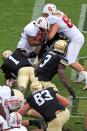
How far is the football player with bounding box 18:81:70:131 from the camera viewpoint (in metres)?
9.11

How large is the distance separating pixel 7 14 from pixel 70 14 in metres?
1.48

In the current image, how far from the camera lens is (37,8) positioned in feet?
48.3

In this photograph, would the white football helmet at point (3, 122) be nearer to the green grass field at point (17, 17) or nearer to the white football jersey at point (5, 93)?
the white football jersey at point (5, 93)

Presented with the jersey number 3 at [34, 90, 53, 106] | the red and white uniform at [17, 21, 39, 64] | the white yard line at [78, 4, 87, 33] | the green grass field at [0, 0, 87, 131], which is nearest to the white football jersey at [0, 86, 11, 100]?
the jersey number 3 at [34, 90, 53, 106]

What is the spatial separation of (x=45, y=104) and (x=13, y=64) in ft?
7.35

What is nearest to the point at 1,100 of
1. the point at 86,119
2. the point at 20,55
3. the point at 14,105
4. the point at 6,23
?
the point at 14,105

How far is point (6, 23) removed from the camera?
14.2 meters

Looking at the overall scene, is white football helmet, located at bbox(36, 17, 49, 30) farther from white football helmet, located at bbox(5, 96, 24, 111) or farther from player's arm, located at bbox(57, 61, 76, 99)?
white football helmet, located at bbox(5, 96, 24, 111)

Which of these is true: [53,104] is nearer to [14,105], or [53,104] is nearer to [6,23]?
[14,105]

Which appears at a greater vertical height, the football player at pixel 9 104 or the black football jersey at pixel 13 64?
the black football jersey at pixel 13 64

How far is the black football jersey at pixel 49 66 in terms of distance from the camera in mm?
10477

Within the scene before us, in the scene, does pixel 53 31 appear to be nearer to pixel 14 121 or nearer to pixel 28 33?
pixel 28 33

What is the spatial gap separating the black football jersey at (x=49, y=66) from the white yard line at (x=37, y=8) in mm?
3828

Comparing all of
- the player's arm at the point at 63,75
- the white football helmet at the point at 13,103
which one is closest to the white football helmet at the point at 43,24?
the player's arm at the point at 63,75
